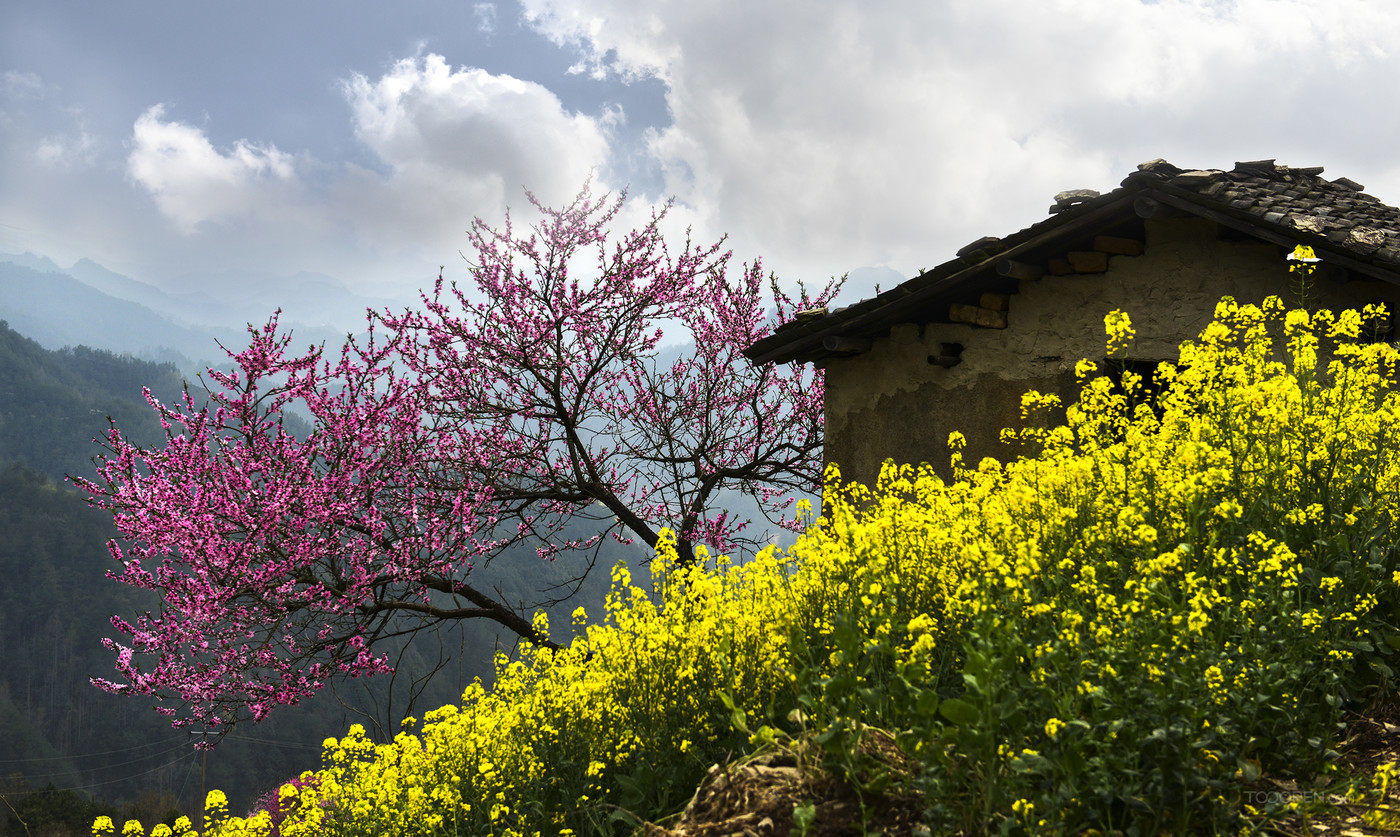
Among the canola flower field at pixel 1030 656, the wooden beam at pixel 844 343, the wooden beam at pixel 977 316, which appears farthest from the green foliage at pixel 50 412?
the canola flower field at pixel 1030 656

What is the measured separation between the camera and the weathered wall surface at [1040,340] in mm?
5719

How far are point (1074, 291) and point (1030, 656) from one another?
445cm

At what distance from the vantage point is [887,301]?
6953 mm

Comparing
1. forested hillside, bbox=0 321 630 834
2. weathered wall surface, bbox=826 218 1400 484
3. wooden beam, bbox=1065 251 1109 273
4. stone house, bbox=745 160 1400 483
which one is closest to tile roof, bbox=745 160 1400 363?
stone house, bbox=745 160 1400 483

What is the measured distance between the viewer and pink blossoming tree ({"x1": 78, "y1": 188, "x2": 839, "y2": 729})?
8.38 metres

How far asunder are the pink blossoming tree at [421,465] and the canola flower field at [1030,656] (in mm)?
4390

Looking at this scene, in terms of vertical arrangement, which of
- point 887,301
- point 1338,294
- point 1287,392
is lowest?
point 1287,392

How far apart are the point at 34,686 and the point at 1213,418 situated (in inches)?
3386

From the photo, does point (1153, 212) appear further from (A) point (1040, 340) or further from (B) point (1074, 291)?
(A) point (1040, 340)

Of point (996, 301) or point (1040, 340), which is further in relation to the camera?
point (996, 301)

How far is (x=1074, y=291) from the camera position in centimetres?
626

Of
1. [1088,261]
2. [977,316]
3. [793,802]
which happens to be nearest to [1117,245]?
[1088,261]

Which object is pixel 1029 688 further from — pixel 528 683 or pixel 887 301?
pixel 887 301

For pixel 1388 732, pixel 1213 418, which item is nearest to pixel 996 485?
pixel 1213 418
